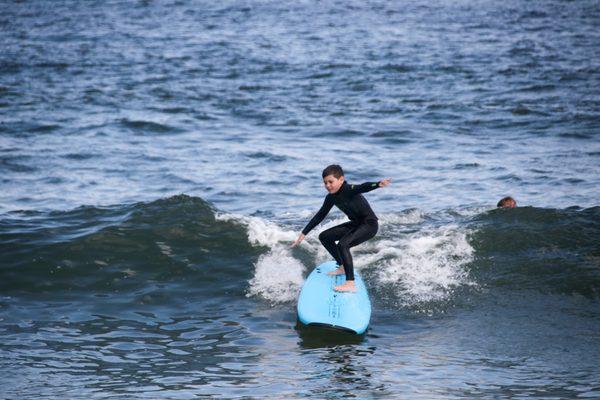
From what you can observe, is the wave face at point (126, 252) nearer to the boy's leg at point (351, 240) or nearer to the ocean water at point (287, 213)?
the ocean water at point (287, 213)

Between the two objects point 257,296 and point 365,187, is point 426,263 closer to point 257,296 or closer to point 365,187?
point 257,296

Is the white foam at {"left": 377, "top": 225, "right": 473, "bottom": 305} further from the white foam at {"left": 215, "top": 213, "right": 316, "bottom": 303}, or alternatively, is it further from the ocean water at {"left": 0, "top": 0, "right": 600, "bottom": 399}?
the white foam at {"left": 215, "top": 213, "right": 316, "bottom": 303}

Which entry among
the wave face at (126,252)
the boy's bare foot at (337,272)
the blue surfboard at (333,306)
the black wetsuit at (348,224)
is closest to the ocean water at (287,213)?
the wave face at (126,252)

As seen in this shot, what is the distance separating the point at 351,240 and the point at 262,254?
12.0 ft

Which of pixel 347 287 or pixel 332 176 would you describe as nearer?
pixel 332 176

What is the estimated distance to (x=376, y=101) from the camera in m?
27.2

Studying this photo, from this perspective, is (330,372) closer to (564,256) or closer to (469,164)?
(564,256)

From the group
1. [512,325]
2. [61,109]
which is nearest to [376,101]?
[61,109]

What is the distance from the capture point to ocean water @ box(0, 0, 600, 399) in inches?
414

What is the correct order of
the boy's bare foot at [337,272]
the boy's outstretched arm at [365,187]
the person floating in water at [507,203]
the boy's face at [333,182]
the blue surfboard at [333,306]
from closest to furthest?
the boy's outstretched arm at [365,187] < the blue surfboard at [333,306] < the boy's face at [333,182] < the boy's bare foot at [337,272] < the person floating in water at [507,203]

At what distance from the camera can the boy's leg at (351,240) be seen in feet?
39.1

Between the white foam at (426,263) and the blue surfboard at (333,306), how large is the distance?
1333 mm

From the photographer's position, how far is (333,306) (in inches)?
458

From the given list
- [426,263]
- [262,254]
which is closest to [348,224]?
[426,263]
